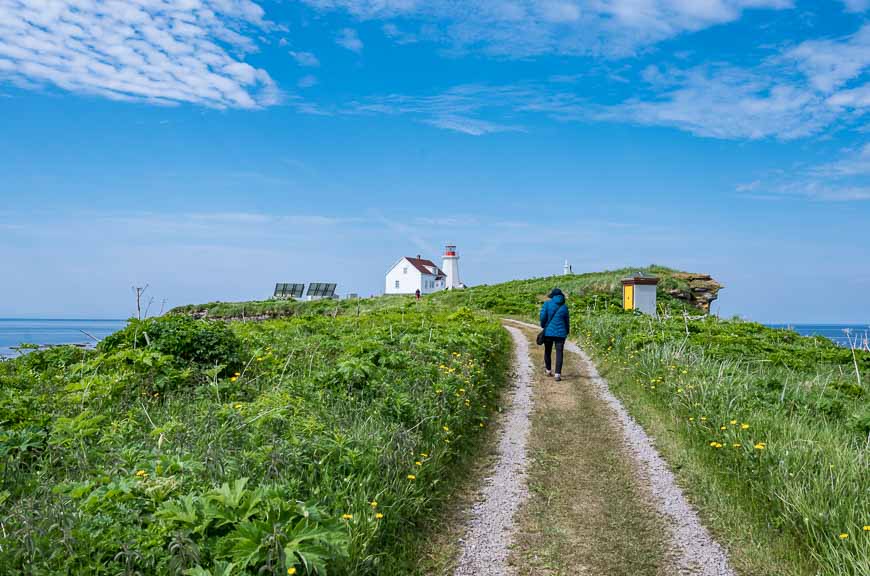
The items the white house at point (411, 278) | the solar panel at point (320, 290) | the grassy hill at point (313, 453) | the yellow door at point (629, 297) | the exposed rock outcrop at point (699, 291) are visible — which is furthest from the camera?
the white house at point (411, 278)

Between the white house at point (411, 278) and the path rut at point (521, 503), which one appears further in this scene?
the white house at point (411, 278)

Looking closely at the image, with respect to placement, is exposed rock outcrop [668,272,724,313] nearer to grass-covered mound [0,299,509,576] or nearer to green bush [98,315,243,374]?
grass-covered mound [0,299,509,576]

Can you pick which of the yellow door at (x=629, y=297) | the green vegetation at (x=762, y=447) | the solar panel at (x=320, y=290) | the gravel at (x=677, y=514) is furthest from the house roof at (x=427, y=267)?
the gravel at (x=677, y=514)

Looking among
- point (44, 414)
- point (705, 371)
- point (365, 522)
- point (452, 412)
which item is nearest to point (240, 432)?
point (365, 522)

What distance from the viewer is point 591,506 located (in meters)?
7.20

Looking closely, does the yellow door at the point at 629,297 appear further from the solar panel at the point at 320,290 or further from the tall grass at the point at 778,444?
the solar panel at the point at 320,290

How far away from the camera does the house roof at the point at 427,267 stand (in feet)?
256

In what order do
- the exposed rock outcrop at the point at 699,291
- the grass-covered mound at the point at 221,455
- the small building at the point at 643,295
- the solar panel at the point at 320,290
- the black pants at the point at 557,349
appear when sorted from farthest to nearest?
1. the solar panel at the point at 320,290
2. the exposed rock outcrop at the point at 699,291
3. the small building at the point at 643,295
4. the black pants at the point at 557,349
5. the grass-covered mound at the point at 221,455

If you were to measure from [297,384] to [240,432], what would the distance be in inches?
96.1

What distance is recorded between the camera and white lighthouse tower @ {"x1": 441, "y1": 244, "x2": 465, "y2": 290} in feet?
270

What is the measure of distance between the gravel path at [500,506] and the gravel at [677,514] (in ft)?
5.49

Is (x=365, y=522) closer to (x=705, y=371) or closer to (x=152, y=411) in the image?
(x=152, y=411)

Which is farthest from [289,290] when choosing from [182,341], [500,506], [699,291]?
[500,506]

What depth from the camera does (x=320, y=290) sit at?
6675 cm
